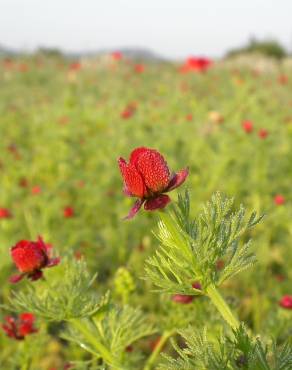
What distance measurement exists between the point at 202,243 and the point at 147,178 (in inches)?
6.3

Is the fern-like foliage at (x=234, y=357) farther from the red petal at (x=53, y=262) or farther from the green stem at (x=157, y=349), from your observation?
the green stem at (x=157, y=349)

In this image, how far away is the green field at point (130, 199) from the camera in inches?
93.7

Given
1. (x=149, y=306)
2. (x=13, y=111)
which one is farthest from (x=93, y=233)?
(x=13, y=111)

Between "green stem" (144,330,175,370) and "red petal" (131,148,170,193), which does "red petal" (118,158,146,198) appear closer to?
"red petal" (131,148,170,193)

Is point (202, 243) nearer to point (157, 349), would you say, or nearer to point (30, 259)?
point (30, 259)

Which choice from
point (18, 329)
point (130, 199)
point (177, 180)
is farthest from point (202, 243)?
point (130, 199)

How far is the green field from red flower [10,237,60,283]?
0.04 meters

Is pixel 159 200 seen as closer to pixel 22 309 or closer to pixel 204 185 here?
pixel 22 309

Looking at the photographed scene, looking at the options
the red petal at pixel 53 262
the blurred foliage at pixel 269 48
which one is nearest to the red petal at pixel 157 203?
the red petal at pixel 53 262

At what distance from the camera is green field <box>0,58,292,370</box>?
2379 millimetres

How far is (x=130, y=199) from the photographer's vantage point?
421 cm

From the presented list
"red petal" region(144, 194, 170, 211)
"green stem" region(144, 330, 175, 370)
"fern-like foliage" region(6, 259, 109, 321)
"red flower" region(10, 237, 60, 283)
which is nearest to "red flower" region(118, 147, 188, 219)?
"red petal" region(144, 194, 170, 211)

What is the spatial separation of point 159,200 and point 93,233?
3343mm

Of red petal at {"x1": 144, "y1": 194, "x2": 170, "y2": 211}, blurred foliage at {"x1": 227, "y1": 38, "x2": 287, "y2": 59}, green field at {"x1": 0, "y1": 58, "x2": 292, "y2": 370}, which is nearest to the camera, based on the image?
red petal at {"x1": 144, "y1": 194, "x2": 170, "y2": 211}
